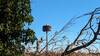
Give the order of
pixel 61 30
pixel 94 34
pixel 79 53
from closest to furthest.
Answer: pixel 94 34 → pixel 61 30 → pixel 79 53

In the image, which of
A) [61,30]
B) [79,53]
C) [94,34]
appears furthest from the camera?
[79,53]

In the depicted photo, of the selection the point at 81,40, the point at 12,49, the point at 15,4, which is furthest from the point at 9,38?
the point at 81,40

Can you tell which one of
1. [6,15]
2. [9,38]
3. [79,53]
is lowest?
[79,53]

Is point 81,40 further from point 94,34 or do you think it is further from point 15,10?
point 15,10

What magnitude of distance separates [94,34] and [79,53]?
263 centimetres

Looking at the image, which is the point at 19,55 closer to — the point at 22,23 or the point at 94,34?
the point at 22,23

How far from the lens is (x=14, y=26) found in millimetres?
10328

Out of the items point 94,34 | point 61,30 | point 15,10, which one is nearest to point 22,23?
point 15,10

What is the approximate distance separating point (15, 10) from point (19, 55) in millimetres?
1265

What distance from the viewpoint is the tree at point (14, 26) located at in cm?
1016

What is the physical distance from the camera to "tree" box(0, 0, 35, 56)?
10.2 m

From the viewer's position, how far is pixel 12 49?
1030 centimetres

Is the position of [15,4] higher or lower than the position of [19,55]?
higher

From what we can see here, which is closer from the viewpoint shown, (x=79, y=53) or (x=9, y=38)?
(x=9, y=38)
